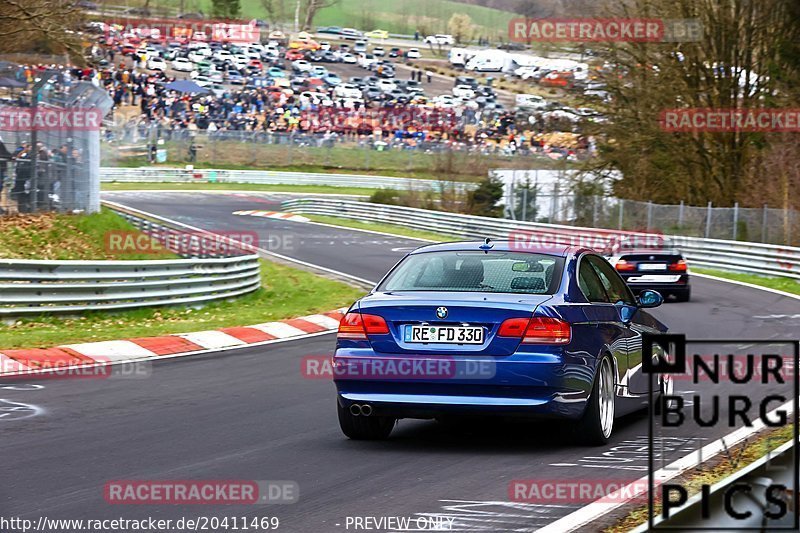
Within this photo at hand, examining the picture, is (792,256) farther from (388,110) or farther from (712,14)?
(388,110)

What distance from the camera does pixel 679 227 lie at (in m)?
37.9

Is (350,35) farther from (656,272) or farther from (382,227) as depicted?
(656,272)

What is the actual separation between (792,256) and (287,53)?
69207mm

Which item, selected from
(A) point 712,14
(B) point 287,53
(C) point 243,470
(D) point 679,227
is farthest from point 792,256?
(B) point 287,53

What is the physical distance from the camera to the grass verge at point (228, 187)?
5866 cm

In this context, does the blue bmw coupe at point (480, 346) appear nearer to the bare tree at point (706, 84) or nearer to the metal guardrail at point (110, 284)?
the metal guardrail at point (110, 284)

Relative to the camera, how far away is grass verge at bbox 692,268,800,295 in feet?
96.0

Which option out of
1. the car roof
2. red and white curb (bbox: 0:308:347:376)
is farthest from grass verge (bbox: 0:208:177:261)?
the car roof

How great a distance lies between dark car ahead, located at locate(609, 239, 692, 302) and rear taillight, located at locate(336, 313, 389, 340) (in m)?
16.7

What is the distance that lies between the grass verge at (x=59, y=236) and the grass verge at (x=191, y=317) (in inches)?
121

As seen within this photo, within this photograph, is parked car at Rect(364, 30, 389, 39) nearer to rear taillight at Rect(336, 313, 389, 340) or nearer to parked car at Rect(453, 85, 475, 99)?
parked car at Rect(453, 85, 475, 99)

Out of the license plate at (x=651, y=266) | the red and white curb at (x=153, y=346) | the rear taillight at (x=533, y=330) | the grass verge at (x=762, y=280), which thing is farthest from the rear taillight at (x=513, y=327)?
the grass verge at (x=762, y=280)

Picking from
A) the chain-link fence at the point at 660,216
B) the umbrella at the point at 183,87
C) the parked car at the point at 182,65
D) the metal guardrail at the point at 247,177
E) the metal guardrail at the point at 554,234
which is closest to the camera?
the metal guardrail at the point at 554,234

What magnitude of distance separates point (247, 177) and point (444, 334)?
56286 mm
